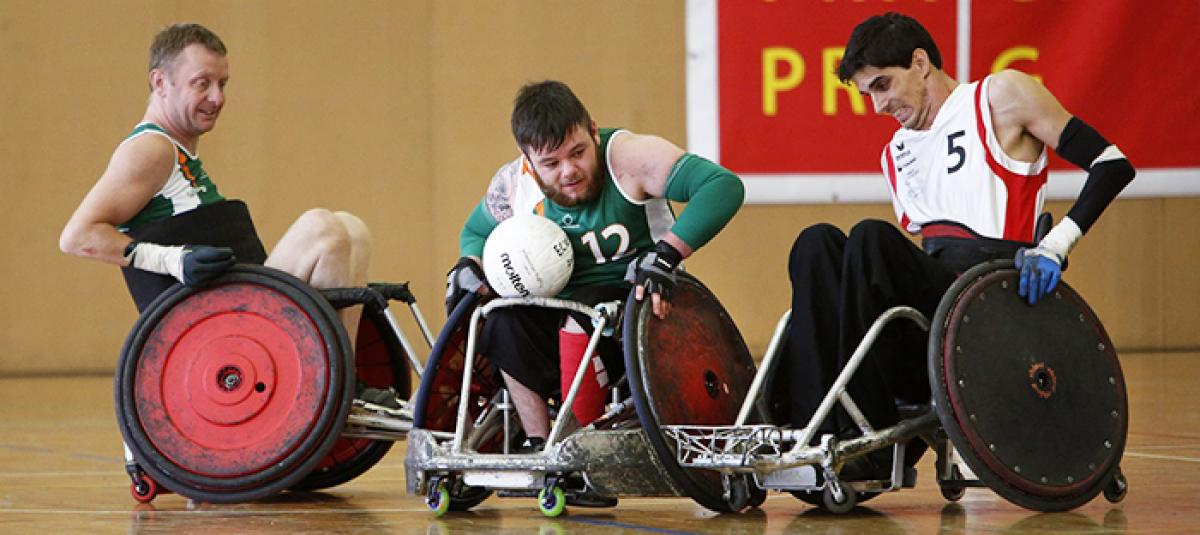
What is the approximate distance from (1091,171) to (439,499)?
166 centimetres

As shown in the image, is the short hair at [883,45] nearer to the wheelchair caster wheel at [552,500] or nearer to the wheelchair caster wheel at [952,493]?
the wheelchair caster wheel at [952,493]

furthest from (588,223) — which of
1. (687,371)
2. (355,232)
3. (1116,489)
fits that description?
(1116,489)

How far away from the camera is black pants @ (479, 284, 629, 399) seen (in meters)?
3.58

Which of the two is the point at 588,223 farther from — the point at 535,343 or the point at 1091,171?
the point at 1091,171

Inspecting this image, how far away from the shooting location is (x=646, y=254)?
360cm

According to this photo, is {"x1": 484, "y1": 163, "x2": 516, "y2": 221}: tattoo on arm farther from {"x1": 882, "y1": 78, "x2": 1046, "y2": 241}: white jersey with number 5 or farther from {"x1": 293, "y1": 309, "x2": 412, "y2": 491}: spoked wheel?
{"x1": 882, "y1": 78, "x2": 1046, "y2": 241}: white jersey with number 5

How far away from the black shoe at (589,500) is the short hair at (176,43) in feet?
5.52

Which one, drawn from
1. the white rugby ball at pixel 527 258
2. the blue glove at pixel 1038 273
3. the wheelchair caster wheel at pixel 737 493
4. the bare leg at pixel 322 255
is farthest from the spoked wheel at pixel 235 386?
the blue glove at pixel 1038 273

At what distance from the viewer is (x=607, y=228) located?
145 inches

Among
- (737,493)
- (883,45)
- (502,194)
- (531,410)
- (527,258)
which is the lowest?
(737,493)

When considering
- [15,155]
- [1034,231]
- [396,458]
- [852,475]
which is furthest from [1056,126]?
[15,155]

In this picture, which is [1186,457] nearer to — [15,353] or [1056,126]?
[1056,126]

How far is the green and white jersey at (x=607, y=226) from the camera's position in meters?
3.68

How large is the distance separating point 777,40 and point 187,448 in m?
5.89
